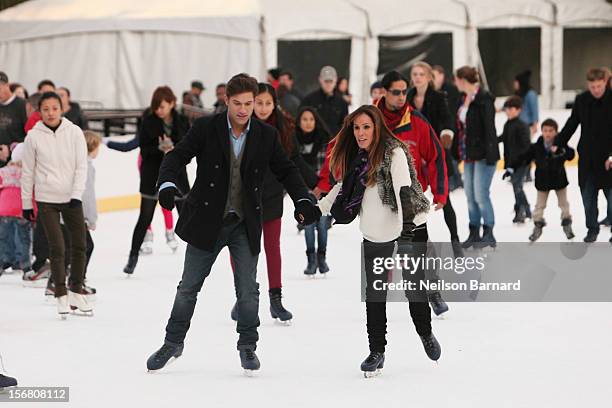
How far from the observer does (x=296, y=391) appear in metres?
6.33

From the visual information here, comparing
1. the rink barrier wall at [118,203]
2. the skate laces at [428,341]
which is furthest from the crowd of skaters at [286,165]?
the rink barrier wall at [118,203]

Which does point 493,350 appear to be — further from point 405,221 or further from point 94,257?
point 94,257

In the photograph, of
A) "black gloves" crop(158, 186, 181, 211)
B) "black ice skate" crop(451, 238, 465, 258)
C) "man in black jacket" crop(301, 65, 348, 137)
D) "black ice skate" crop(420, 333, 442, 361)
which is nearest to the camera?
"black gloves" crop(158, 186, 181, 211)

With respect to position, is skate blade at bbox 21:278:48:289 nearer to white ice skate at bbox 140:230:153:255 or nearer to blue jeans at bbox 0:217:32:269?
blue jeans at bbox 0:217:32:269

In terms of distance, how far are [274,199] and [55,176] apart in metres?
1.28

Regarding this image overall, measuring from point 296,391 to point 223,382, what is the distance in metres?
0.38

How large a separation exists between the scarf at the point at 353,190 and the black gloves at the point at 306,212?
14cm

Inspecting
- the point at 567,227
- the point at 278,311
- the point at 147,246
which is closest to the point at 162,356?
the point at 278,311

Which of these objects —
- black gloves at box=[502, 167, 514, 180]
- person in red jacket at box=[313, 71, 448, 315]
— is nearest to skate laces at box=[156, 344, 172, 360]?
person in red jacket at box=[313, 71, 448, 315]

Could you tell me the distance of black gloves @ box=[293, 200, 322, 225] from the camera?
257 inches

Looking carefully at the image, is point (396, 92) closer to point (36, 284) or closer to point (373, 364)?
point (373, 364)

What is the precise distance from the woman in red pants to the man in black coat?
11.4 feet

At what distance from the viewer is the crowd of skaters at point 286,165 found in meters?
6.69

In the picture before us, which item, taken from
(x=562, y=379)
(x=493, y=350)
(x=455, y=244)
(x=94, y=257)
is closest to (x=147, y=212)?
(x=94, y=257)
